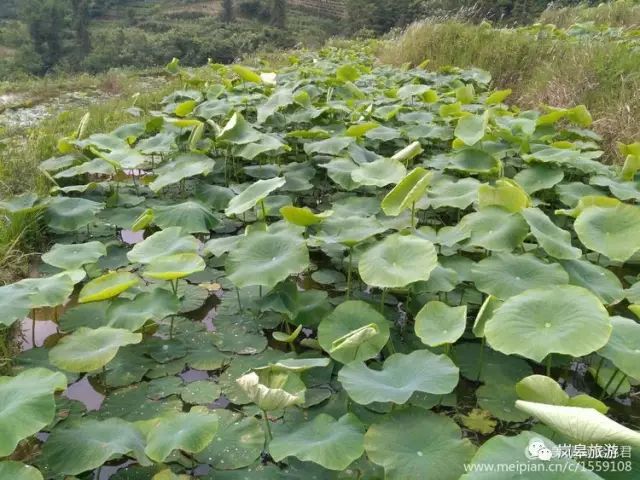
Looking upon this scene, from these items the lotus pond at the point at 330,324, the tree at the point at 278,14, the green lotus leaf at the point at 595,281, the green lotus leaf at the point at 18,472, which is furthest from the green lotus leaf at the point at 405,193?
the tree at the point at 278,14

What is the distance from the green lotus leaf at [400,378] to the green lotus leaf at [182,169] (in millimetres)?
1796

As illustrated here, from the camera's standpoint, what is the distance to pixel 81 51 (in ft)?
85.9

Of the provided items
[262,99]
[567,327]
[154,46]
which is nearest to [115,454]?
[567,327]

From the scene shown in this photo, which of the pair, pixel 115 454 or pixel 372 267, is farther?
pixel 372 267

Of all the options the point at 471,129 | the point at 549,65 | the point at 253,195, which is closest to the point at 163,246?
the point at 253,195

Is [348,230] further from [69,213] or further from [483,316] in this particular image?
[69,213]

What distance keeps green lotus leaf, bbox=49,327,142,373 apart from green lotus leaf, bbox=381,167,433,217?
1098 millimetres

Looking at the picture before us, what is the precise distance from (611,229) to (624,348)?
0.70m

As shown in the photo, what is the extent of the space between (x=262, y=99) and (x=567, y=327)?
11.9 ft

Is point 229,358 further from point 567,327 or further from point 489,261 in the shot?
point 567,327

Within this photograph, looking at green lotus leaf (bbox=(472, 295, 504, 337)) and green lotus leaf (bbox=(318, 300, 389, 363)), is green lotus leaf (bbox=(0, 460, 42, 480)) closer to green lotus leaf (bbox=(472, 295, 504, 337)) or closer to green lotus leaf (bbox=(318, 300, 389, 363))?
green lotus leaf (bbox=(318, 300, 389, 363))

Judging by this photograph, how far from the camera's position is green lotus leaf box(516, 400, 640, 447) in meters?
1.01

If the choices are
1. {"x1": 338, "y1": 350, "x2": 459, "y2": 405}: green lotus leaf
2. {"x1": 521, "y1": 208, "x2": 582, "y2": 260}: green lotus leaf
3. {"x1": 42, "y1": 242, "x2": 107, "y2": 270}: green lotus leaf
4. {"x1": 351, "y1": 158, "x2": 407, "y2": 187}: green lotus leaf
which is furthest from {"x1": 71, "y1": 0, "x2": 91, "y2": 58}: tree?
{"x1": 338, "y1": 350, "x2": 459, "y2": 405}: green lotus leaf

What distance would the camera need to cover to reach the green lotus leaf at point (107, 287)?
1.88m
